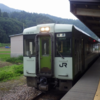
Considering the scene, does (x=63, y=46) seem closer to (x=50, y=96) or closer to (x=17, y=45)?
(x=50, y=96)

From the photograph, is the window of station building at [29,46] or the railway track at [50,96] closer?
the railway track at [50,96]

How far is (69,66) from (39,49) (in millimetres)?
1434

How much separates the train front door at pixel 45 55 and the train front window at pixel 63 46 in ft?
1.13

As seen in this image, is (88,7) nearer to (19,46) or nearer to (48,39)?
(48,39)

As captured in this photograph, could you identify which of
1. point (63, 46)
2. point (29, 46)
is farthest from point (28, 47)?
point (63, 46)

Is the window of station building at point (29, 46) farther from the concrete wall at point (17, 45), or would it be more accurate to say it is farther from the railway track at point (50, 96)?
the concrete wall at point (17, 45)

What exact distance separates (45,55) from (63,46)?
2.79 ft

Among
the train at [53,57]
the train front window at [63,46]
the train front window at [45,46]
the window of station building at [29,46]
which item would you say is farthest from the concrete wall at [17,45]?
the train front window at [63,46]

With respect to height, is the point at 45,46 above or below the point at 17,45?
below

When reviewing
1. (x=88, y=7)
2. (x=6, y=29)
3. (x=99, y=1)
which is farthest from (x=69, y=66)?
(x=6, y=29)

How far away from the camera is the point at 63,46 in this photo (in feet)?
19.5

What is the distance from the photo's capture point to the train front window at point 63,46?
5872mm

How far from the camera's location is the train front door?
20.0 ft

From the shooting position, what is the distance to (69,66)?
19.1 feet
